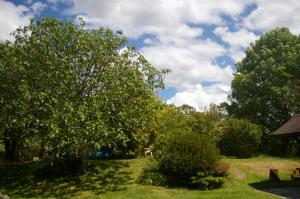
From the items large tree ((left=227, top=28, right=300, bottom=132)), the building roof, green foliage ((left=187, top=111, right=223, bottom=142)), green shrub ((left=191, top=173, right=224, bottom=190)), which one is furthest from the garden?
large tree ((left=227, top=28, right=300, bottom=132))

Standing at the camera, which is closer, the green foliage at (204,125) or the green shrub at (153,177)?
the green shrub at (153,177)

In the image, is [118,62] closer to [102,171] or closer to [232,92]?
[102,171]

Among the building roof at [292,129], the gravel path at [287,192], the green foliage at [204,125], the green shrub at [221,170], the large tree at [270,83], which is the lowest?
the gravel path at [287,192]

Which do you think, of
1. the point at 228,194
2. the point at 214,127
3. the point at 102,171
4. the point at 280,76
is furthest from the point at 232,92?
the point at 228,194

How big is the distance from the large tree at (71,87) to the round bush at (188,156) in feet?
7.30

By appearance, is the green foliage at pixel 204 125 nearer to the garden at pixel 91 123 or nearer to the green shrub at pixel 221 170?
the garden at pixel 91 123

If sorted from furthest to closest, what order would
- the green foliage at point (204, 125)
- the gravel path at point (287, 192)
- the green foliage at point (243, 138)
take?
the green foliage at point (243, 138)
the green foliage at point (204, 125)
the gravel path at point (287, 192)

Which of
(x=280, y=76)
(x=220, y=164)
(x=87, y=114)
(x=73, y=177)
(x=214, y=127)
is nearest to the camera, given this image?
(x=87, y=114)

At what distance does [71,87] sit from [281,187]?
12.3 m

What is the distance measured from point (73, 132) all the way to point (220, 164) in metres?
8.07

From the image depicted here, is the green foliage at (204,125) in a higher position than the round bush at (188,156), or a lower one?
higher

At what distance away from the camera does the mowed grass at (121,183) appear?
64.8 feet

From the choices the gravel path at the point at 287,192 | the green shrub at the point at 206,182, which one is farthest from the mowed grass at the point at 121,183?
the gravel path at the point at 287,192

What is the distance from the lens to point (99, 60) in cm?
2217
